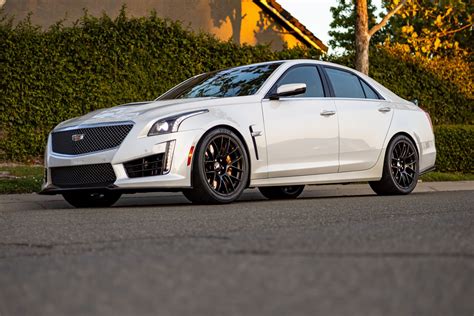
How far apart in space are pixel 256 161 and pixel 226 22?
45.9 feet

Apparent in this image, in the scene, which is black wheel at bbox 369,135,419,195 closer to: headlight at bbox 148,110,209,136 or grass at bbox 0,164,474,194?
headlight at bbox 148,110,209,136

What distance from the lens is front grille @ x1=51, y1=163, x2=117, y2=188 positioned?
8.52 m

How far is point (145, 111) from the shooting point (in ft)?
28.9

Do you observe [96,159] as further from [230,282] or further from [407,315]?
[407,315]

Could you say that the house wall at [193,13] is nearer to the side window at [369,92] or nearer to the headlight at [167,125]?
the side window at [369,92]

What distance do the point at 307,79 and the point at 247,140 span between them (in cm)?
156

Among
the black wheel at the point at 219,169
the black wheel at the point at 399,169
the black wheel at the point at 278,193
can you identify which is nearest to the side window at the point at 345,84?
the black wheel at the point at 399,169

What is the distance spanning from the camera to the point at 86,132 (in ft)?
29.0

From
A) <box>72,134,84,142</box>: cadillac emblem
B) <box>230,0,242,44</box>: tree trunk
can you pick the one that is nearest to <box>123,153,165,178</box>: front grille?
<box>72,134,84,142</box>: cadillac emblem

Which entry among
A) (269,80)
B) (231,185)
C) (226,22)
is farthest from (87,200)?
(226,22)

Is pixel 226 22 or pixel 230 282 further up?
pixel 226 22

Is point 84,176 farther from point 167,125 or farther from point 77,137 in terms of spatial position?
point 167,125

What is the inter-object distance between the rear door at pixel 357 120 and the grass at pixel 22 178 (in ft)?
12.9

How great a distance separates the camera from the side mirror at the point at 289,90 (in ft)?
30.6
